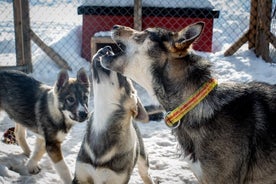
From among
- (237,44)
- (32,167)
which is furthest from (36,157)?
(237,44)

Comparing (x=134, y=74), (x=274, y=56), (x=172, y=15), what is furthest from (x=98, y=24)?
(x=134, y=74)

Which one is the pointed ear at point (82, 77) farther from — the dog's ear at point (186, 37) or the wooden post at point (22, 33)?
the wooden post at point (22, 33)

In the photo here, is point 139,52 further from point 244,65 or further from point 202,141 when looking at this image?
point 244,65

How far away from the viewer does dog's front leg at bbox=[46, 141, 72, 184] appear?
409 centimetres

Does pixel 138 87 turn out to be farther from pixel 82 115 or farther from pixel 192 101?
pixel 192 101

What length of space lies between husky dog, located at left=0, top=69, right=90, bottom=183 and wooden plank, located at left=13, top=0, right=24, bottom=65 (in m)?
2.64

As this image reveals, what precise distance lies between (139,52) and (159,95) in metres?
0.35

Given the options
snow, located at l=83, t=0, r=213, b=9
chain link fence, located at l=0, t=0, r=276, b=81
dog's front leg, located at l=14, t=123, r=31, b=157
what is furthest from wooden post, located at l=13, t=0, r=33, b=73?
dog's front leg, located at l=14, t=123, r=31, b=157

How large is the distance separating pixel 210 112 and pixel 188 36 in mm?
549

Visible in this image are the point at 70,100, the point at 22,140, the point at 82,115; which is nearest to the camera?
the point at 82,115

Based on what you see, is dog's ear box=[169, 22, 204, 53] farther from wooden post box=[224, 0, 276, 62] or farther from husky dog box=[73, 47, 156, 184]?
wooden post box=[224, 0, 276, 62]

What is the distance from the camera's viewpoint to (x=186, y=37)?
8.63 feet

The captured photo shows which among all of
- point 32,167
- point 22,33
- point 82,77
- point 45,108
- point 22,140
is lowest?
point 32,167

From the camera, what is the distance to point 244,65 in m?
7.53
